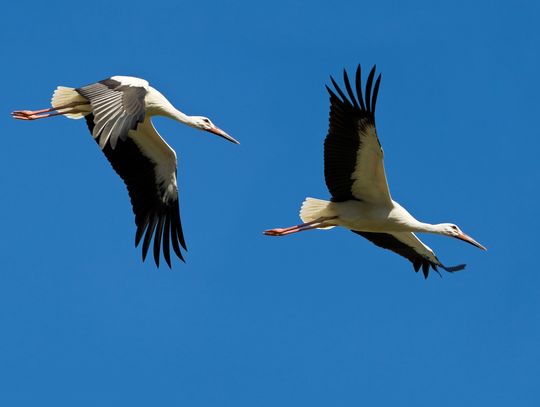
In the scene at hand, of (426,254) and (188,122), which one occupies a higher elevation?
(188,122)

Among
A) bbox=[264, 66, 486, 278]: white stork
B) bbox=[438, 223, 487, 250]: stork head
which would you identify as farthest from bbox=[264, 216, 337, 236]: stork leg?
bbox=[438, 223, 487, 250]: stork head

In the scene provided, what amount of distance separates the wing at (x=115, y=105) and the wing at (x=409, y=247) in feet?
10.7

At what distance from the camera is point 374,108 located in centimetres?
1251

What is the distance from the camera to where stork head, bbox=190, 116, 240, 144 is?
557 inches

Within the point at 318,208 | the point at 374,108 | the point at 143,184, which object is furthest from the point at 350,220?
Answer: the point at 143,184

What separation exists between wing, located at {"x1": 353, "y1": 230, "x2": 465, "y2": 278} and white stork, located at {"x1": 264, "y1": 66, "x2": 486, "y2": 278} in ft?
0.25

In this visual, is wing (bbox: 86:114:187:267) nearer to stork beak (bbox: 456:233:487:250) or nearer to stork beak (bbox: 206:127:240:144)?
stork beak (bbox: 206:127:240:144)

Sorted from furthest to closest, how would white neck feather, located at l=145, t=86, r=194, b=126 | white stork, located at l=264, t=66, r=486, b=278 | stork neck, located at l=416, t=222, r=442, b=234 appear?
stork neck, located at l=416, t=222, r=442, b=234 → white neck feather, located at l=145, t=86, r=194, b=126 → white stork, located at l=264, t=66, r=486, b=278

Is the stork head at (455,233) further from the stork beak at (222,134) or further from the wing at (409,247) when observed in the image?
the stork beak at (222,134)

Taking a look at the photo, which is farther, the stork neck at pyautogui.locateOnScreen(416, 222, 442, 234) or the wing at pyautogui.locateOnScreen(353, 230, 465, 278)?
the wing at pyautogui.locateOnScreen(353, 230, 465, 278)

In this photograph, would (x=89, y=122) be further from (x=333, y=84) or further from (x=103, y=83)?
(x=333, y=84)

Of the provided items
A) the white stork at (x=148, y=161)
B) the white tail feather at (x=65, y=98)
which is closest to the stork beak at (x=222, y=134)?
the white stork at (x=148, y=161)

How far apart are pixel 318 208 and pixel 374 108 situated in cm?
163

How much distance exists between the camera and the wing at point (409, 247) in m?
14.6
